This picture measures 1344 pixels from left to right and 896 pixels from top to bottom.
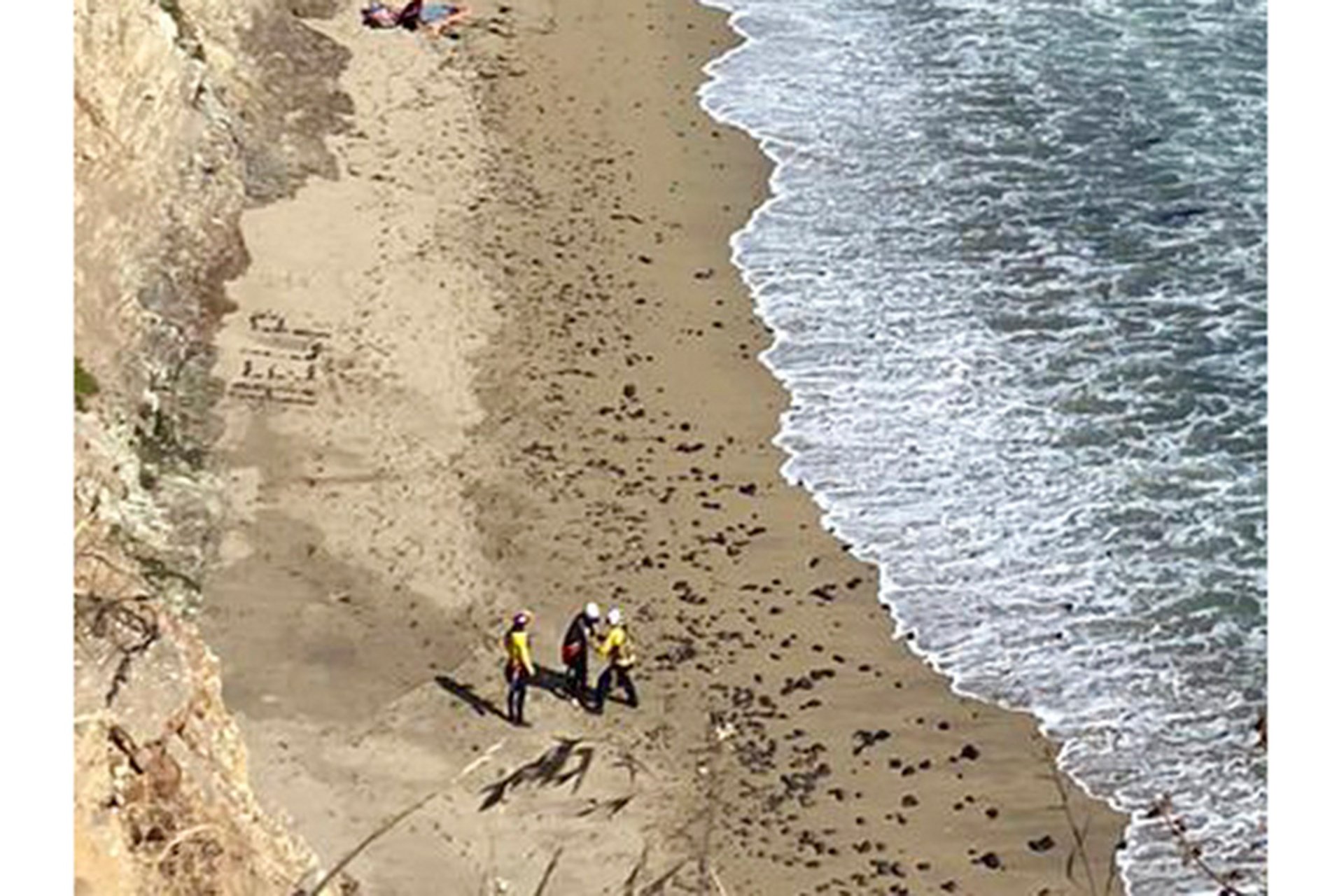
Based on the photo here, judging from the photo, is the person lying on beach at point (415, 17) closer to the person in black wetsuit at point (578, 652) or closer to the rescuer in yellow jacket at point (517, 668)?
the person in black wetsuit at point (578, 652)

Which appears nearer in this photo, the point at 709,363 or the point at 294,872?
the point at 294,872

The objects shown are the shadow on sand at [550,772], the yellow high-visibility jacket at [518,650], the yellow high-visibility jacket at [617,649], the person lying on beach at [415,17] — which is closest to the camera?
the shadow on sand at [550,772]

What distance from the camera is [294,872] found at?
49.8ft

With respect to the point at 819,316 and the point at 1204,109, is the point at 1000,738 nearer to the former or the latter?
the point at 819,316

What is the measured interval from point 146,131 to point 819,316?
30.8 feet

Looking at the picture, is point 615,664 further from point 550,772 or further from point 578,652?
point 550,772

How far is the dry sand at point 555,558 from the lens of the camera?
19.8m

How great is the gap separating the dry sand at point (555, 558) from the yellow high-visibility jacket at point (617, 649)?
584 mm

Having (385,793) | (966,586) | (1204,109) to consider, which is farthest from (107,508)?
(1204,109)

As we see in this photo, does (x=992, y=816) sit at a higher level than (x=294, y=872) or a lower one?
lower

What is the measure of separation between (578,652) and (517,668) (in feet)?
2.29

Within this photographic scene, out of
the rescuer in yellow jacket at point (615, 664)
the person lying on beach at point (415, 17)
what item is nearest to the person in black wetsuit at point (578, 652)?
the rescuer in yellow jacket at point (615, 664)

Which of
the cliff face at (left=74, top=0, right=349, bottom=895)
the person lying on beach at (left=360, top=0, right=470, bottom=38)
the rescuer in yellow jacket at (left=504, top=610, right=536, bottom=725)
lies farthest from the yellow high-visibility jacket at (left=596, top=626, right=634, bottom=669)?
the person lying on beach at (left=360, top=0, right=470, bottom=38)

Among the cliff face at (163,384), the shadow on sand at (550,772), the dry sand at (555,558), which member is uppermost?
the cliff face at (163,384)
